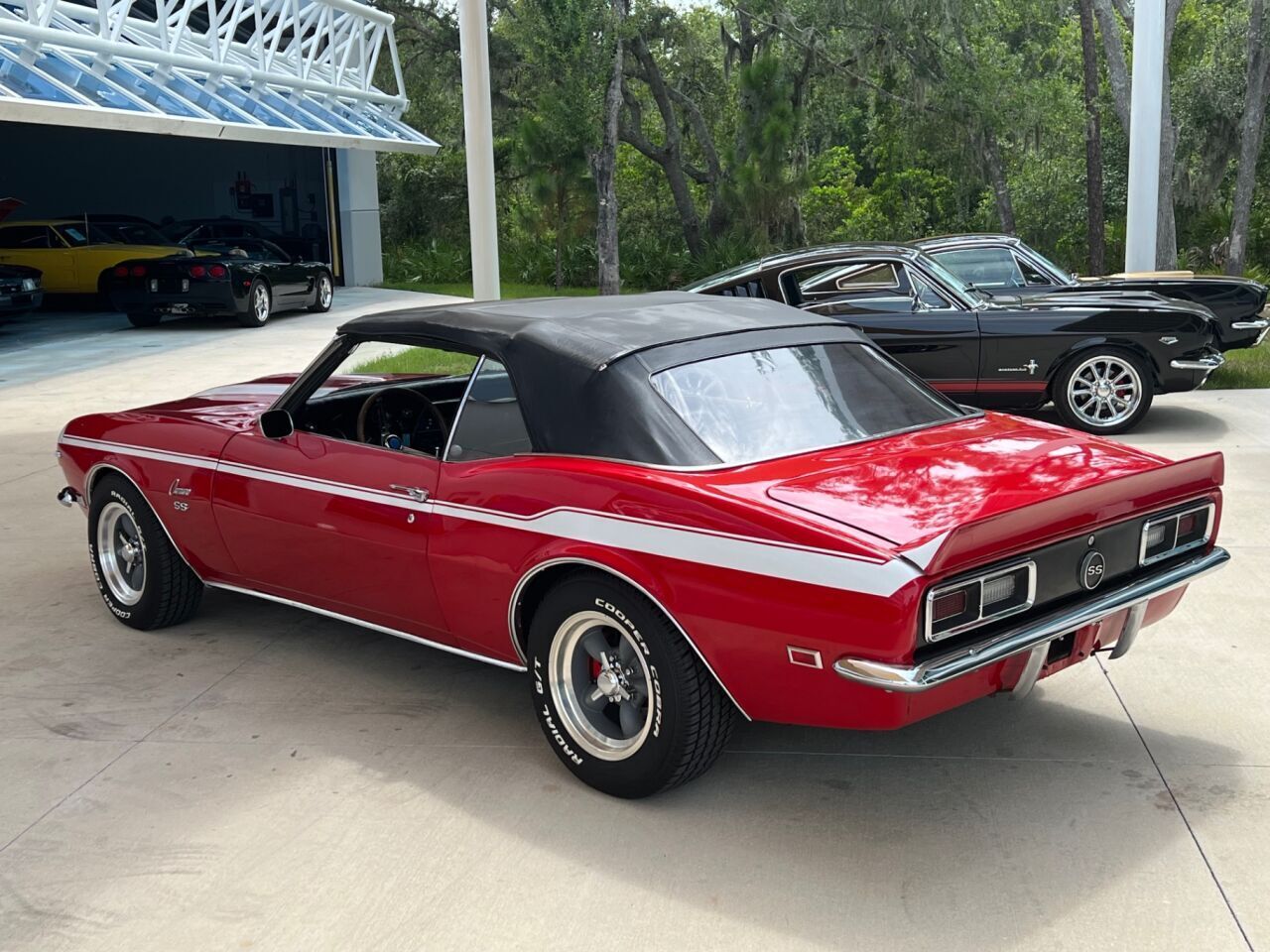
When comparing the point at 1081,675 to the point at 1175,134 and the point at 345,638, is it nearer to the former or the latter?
the point at 345,638

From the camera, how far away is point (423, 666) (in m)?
5.36

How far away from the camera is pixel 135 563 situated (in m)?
5.93

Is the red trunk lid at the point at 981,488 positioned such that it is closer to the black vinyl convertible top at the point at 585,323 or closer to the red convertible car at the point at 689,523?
the red convertible car at the point at 689,523

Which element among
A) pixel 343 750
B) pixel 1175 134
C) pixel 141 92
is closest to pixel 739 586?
pixel 343 750

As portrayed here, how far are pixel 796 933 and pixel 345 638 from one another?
2902 mm

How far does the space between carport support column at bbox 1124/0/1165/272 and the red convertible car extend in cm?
1112

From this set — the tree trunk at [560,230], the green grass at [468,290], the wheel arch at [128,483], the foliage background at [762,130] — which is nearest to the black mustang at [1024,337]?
the wheel arch at [128,483]

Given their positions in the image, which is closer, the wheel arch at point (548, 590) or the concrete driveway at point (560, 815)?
the concrete driveway at point (560, 815)

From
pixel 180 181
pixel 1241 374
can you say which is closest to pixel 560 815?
pixel 1241 374

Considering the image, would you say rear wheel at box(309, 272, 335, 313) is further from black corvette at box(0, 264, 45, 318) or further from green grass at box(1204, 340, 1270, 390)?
green grass at box(1204, 340, 1270, 390)

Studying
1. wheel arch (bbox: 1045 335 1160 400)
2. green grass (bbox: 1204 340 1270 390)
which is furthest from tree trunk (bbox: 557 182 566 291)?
wheel arch (bbox: 1045 335 1160 400)

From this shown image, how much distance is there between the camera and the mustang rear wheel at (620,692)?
152 inches

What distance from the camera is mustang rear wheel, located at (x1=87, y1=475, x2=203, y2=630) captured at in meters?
5.68

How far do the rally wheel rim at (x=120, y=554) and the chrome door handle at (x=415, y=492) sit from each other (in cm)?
180
